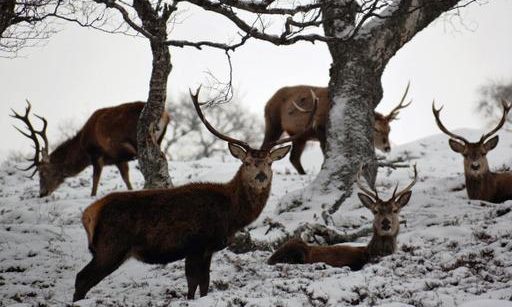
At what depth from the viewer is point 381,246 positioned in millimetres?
8211

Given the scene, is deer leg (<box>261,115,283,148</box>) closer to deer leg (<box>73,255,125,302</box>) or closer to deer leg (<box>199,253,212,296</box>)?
deer leg (<box>199,253,212,296</box>)

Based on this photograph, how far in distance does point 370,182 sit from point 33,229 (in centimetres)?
476

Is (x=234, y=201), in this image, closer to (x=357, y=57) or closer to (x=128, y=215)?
Result: (x=128, y=215)

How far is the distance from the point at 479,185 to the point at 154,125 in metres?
4.63

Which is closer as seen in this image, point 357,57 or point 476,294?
point 476,294

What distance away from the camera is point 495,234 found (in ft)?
25.4

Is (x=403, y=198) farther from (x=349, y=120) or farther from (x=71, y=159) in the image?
(x=71, y=159)

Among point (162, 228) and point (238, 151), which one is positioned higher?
point (238, 151)

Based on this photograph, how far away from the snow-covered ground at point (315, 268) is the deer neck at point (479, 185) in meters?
0.16

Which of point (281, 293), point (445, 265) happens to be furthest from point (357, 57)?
point (281, 293)

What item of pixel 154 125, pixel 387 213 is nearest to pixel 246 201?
pixel 387 213

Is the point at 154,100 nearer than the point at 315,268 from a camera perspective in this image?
No

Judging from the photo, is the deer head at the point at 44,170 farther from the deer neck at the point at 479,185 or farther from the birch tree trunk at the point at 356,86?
the deer neck at the point at 479,185

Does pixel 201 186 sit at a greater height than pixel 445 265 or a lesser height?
greater
